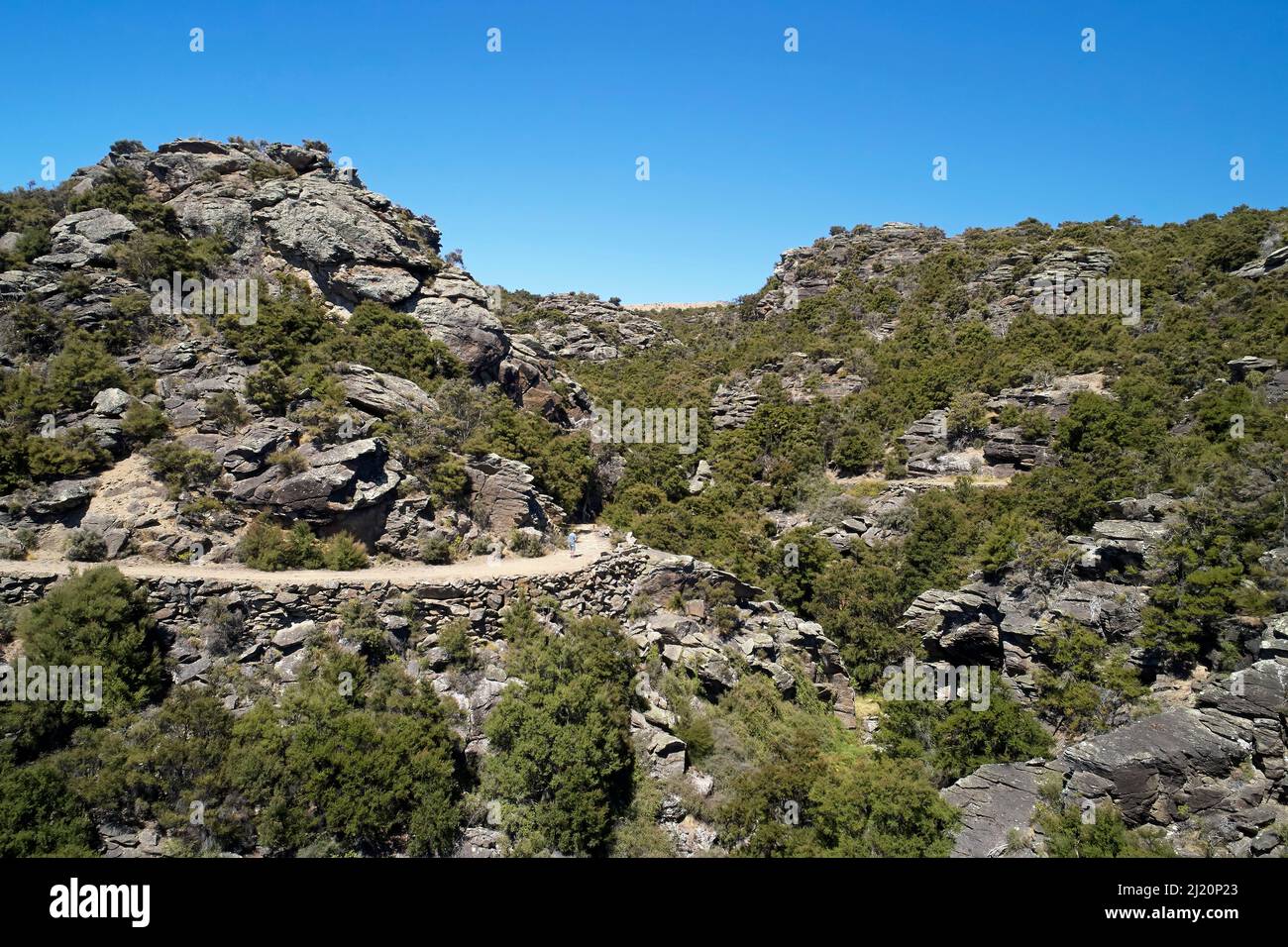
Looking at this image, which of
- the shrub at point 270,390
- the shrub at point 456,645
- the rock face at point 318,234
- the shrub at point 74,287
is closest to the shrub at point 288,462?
the shrub at point 270,390

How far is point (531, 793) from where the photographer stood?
49.3 ft

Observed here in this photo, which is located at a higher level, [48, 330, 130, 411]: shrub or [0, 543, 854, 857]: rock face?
[48, 330, 130, 411]: shrub

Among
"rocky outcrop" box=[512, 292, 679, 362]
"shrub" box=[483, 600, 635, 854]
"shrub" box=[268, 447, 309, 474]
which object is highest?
"rocky outcrop" box=[512, 292, 679, 362]

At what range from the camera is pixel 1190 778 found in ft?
44.4

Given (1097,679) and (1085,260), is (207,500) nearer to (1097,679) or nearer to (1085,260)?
(1097,679)

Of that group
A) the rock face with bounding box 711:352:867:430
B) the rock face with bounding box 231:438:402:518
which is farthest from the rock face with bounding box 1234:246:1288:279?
the rock face with bounding box 231:438:402:518

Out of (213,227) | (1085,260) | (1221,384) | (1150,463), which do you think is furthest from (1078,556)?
(213,227)

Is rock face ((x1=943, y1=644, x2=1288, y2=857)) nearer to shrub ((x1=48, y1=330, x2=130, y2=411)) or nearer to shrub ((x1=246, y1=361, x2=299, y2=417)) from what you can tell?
shrub ((x1=246, y1=361, x2=299, y2=417))

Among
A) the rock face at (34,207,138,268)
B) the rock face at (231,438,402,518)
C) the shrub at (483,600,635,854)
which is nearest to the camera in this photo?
the shrub at (483,600,635,854)

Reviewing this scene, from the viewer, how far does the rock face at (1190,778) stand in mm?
12758

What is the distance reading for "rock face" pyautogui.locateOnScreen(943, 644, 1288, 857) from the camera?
41.9 feet

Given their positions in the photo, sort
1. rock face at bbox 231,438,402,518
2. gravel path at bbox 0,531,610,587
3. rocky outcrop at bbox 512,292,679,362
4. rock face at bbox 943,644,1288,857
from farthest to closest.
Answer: rocky outcrop at bbox 512,292,679,362 < rock face at bbox 231,438,402,518 < gravel path at bbox 0,531,610,587 < rock face at bbox 943,644,1288,857

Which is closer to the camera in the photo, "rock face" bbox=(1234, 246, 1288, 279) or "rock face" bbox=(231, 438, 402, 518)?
"rock face" bbox=(231, 438, 402, 518)
